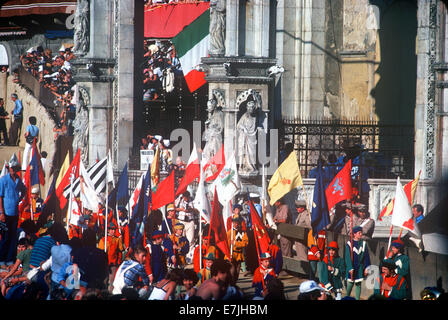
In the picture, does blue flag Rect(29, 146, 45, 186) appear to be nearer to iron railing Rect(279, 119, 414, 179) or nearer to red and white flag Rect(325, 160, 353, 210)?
iron railing Rect(279, 119, 414, 179)

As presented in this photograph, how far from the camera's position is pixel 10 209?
17.5 metres

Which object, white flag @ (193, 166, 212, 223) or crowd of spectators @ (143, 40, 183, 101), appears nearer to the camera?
white flag @ (193, 166, 212, 223)

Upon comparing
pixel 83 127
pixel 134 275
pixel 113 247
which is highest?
pixel 83 127

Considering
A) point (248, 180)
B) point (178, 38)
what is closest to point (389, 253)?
point (248, 180)

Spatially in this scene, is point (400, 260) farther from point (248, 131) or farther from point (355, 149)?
point (355, 149)

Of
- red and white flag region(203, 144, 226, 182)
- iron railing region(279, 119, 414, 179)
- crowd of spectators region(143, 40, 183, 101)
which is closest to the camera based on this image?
red and white flag region(203, 144, 226, 182)

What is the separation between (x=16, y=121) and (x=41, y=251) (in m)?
18.2

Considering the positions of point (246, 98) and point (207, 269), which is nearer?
point (207, 269)

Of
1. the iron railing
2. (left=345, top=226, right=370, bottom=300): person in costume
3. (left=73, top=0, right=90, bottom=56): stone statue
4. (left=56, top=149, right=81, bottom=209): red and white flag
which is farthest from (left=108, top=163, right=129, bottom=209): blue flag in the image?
(left=73, top=0, right=90, bottom=56): stone statue

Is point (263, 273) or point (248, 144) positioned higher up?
point (248, 144)

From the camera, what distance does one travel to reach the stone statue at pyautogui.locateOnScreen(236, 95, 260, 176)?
21641mm

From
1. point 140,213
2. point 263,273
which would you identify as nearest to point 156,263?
point 263,273

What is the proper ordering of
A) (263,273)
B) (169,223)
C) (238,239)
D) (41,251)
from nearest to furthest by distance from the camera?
(263,273), (41,251), (238,239), (169,223)

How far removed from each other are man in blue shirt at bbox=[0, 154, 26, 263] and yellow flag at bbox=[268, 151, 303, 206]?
4837mm
